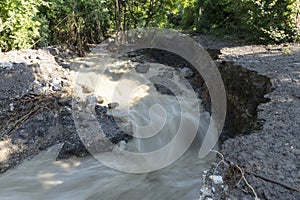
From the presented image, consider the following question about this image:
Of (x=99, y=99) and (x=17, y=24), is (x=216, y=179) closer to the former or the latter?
(x=99, y=99)

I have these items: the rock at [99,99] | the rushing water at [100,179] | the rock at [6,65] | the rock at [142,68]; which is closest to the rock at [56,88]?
the rock at [99,99]

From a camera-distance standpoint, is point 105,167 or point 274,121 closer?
point 274,121

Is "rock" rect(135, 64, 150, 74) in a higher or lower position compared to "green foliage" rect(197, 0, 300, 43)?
lower

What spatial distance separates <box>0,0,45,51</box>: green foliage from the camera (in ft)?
19.0

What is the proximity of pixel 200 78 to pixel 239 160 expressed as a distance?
3825 millimetres

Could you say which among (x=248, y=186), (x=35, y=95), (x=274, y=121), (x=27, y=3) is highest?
(x=27, y=3)

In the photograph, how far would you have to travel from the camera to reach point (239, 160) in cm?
274

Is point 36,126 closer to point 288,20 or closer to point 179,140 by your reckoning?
point 179,140

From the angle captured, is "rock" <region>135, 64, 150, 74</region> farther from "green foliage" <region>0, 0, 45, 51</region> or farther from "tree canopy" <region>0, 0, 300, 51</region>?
"green foliage" <region>0, 0, 45, 51</region>

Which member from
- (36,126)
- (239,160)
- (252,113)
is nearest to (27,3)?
(36,126)

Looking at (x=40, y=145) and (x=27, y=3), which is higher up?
(x=27, y=3)

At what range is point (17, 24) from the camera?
5.98 m

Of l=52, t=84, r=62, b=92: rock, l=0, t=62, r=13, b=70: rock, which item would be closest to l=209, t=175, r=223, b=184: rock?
l=52, t=84, r=62, b=92: rock

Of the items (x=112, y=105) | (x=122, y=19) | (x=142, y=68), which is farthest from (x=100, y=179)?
(x=122, y=19)
